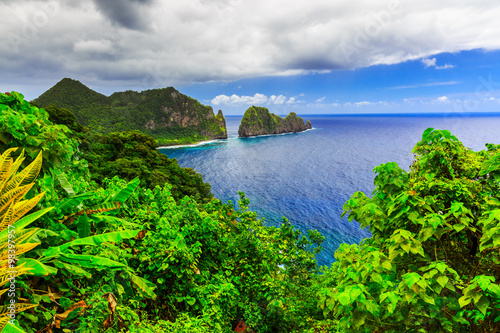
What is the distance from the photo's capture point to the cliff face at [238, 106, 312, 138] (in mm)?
154000

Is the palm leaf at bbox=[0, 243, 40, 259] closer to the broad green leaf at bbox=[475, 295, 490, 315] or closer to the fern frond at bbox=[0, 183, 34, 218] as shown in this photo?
the fern frond at bbox=[0, 183, 34, 218]

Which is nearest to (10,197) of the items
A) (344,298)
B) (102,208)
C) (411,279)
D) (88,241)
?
(88,241)

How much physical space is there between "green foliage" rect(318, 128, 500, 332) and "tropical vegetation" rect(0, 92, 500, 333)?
0.02m

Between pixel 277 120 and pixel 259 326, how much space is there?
6447 inches

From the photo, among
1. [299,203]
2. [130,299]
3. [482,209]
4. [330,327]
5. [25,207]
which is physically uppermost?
[25,207]

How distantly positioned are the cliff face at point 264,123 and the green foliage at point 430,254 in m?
150

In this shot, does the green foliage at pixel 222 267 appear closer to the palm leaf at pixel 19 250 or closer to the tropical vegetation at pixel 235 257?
the tropical vegetation at pixel 235 257

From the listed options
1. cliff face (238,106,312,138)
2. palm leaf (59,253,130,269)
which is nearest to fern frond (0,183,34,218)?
palm leaf (59,253,130,269)

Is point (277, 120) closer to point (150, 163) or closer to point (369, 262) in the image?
point (150, 163)

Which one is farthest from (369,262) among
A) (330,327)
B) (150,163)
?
(150,163)

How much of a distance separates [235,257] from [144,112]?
155 metres

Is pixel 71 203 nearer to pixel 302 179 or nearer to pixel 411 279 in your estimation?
pixel 411 279

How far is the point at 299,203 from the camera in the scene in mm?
45781

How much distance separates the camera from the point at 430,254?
172 inches
